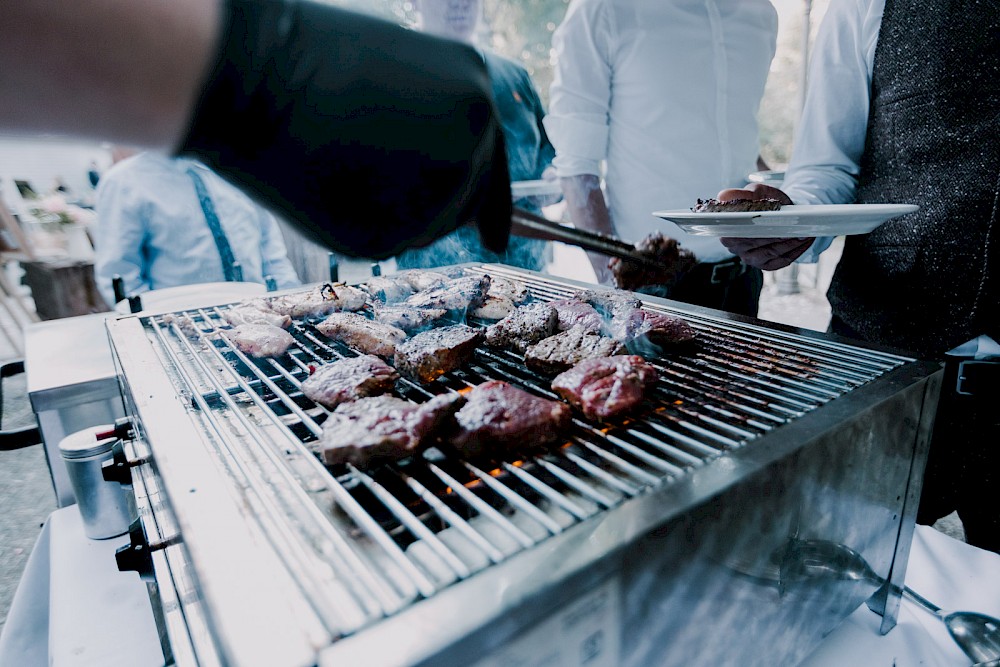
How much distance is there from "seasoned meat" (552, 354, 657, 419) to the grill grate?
5 centimetres

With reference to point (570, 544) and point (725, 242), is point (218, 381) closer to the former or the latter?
point (570, 544)

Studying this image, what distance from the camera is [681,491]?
1.00 meters

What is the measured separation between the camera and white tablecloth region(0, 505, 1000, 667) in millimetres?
1478

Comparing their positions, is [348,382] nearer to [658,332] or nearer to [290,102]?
[290,102]

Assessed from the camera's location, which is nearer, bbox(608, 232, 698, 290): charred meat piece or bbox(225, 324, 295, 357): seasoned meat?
bbox(225, 324, 295, 357): seasoned meat

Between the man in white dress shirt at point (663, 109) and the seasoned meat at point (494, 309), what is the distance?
5.15 feet

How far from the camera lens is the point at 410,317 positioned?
236cm

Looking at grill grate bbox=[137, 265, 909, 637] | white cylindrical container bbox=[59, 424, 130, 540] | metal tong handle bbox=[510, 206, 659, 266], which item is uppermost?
metal tong handle bbox=[510, 206, 659, 266]

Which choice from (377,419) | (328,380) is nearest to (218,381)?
(328,380)

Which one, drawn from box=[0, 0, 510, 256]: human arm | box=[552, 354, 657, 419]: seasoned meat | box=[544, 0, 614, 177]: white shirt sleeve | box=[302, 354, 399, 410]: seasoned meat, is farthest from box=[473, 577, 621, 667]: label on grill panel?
box=[544, 0, 614, 177]: white shirt sleeve

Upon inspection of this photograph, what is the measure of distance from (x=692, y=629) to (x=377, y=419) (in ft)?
2.64

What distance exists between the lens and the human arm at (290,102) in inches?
31.9

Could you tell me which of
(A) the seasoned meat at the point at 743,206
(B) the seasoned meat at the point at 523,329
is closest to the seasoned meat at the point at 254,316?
(B) the seasoned meat at the point at 523,329

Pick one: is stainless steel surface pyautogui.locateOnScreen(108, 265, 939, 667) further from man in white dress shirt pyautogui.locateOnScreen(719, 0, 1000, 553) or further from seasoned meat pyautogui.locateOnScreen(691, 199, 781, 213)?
man in white dress shirt pyautogui.locateOnScreen(719, 0, 1000, 553)
